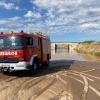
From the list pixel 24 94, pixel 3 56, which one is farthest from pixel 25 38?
pixel 24 94

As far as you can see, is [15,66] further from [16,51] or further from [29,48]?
[29,48]

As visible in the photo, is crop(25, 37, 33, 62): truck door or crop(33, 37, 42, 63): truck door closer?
crop(25, 37, 33, 62): truck door

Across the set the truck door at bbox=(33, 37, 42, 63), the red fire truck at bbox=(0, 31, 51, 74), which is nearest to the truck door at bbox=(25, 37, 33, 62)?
the red fire truck at bbox=(0, 31, 51, 74)

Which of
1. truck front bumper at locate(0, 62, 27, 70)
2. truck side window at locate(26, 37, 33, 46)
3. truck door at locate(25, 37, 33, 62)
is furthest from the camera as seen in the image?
truck side window at locate(26, 37, 33, 46)

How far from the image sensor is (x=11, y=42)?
1259cm

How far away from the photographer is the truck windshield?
12.4 meters

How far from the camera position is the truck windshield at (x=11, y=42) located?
12.4 metres

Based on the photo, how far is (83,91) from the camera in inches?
348

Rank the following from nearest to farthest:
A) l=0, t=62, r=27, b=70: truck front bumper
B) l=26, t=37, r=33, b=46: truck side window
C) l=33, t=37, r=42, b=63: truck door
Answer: l=0, t=62, r=27, b=70: truck front bumper
l=26, t=37, r=33, b=46: truck side window
l=33, t=37, r=42, b=63: truck door

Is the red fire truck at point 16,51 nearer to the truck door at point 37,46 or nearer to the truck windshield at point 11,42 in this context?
the truck windshield at point 11,42

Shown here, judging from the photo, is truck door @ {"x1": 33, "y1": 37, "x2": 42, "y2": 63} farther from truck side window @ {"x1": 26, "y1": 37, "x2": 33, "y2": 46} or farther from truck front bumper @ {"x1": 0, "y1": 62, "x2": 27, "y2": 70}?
truck front bumper @ {"x1": 0, "y1": 62, "x2": 27, "y2": 70}

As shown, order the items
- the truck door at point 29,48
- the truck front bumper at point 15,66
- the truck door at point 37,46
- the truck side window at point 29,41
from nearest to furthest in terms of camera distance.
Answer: the truck front bumper at point 15,66 → the truck door at point 29,48 → the truck side window at point 29,41 → the truck door at point 37,46

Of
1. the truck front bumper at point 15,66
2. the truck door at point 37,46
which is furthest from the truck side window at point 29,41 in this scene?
the truck front bumper at point 15,66

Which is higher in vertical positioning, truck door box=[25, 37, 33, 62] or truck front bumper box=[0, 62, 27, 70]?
Result: truck door box=[25, 37, 33, 62]
